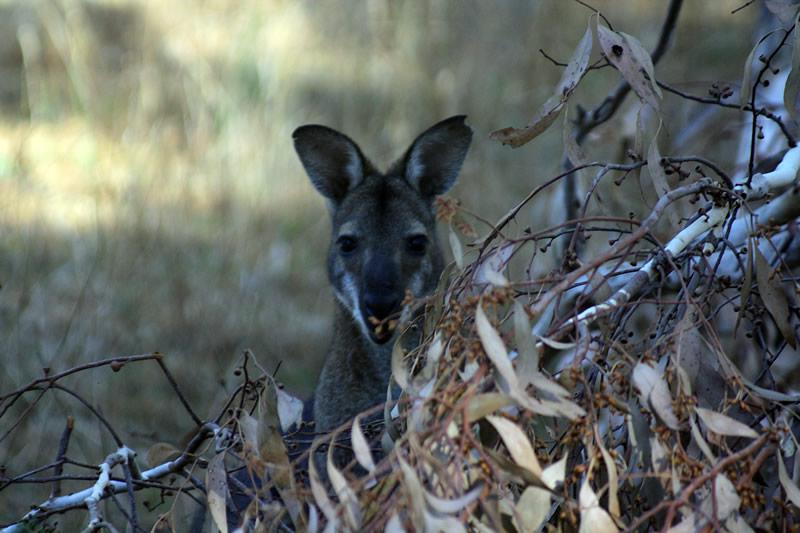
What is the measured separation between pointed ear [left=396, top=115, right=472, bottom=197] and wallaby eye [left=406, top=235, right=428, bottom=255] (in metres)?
0.26

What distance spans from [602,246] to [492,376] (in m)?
4.45

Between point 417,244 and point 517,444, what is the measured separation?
2.64 m

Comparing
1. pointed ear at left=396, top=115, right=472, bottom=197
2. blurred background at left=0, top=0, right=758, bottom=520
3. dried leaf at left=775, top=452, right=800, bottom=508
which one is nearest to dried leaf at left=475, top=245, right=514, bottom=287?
dried leaf at left=775, top=452, right=800, bottom=508

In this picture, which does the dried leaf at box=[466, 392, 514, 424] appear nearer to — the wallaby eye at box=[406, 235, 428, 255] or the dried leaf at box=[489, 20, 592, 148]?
the dried leaf at box=[489, 20, 592, 148]

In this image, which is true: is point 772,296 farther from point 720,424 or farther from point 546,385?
point 546,385

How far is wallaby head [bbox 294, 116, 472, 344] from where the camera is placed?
4355 millimetres

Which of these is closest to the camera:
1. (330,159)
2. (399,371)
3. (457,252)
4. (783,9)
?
(399,371)

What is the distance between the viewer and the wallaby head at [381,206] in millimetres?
4355

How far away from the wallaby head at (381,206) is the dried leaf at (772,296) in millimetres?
1976

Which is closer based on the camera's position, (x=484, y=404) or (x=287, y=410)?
(x=484, y=404)

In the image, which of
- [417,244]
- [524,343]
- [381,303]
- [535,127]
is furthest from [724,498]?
[417,244]

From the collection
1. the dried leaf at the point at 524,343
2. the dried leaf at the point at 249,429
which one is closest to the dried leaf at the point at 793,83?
the dried leaf at the point at 524,343

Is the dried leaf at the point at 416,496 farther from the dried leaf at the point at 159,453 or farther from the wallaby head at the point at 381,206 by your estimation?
the wallaby head at the point at 381,206

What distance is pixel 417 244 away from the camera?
4.52m
